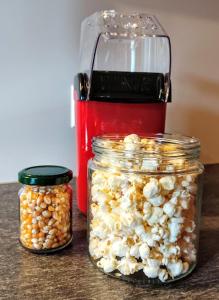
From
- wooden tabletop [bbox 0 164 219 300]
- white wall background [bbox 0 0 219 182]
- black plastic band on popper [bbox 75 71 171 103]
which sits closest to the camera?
wooden tabletop [bbox 0 164 219 300]

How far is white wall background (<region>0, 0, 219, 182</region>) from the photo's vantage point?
84 cm

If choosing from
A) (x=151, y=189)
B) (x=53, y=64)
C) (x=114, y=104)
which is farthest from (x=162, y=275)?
(x=53, y=64)

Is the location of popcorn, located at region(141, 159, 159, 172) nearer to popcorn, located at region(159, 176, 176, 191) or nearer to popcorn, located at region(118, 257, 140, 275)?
popcorn, located at region(159, 176, 176, 191)

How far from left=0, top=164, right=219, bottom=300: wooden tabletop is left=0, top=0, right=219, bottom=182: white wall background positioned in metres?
0.36

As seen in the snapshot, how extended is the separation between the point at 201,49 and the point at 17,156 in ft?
2.14

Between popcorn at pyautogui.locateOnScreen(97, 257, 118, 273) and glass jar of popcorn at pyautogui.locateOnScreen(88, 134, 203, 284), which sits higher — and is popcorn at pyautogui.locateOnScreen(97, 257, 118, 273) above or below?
below

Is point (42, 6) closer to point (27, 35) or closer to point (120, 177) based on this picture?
point (27, 35)

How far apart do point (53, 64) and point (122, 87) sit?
331 millimetres

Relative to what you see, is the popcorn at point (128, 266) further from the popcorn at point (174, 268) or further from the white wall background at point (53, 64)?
the white wall background at point (53, 64)

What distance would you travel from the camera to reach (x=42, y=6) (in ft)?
2.76

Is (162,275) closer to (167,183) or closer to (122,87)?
(167,183)

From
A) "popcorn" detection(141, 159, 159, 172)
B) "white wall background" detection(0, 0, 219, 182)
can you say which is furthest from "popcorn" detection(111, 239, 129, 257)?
"white wall background" detection(0, 0, 219, 182)

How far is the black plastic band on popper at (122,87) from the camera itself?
62 centimetres

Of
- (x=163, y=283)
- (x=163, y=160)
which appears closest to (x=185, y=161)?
(x=163, y=160)
